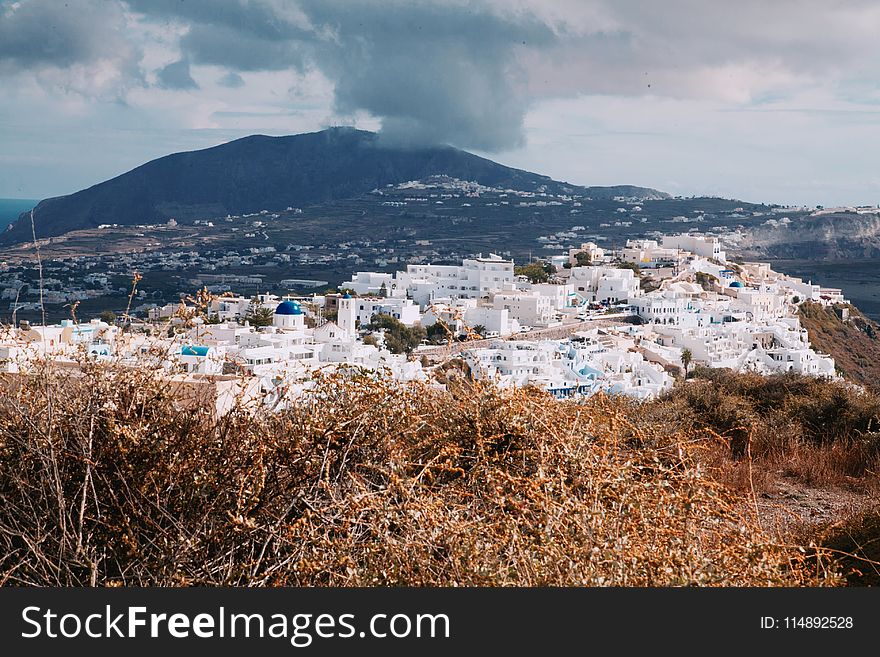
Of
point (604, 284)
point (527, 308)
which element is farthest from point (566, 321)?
point (604, 284)

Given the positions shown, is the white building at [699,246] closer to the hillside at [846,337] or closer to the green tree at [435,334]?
the hillside at [846,337]

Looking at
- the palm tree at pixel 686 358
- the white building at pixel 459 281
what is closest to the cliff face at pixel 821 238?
the white building at pixel 459 281

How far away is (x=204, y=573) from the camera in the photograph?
2.47 m

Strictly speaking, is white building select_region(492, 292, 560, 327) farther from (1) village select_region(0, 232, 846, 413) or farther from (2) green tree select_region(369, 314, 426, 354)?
(2) green tree select_region(369, 314, 426, 354)

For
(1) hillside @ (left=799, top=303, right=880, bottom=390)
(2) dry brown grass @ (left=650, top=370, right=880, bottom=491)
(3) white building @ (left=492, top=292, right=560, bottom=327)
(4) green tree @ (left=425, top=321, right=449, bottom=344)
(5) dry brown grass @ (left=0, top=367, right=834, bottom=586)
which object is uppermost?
(5) dry brown grass @ (left=0, top=367, right=834, bottom=586)

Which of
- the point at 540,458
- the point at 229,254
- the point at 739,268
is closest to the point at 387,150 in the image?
the point at 229,254

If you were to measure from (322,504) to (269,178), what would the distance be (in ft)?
500

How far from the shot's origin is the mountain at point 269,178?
A: 13400 cm

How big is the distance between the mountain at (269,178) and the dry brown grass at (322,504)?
130284 millimetres

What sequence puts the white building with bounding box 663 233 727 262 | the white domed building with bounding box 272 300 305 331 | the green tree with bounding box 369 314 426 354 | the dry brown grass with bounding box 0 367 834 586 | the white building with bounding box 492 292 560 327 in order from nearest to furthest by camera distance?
the dry brown grass with bounding box 0 367 834 586 < the green tree with bounding box 369 314 426 354 < the white domed building with bounding box 272 300 305 331 < the white building with bounding box 492 292 560 327 < the white building with bounding box 663 233 727 262

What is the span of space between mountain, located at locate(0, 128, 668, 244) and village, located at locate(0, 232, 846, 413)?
87.3 meters

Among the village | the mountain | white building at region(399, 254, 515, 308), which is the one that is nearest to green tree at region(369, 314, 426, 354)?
the village

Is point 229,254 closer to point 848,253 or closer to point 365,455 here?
point 848,253

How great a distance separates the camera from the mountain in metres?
134
